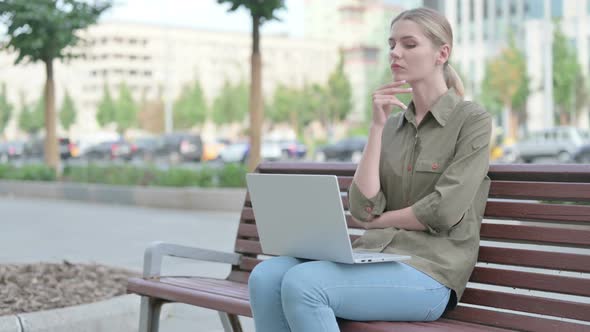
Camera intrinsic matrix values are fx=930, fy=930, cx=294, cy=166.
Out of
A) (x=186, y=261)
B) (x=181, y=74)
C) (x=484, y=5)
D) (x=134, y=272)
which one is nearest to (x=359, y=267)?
(x=134, y=272)

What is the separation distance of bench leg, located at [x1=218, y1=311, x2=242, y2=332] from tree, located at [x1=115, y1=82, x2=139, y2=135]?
8956cm

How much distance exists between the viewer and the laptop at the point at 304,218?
9.48 feet

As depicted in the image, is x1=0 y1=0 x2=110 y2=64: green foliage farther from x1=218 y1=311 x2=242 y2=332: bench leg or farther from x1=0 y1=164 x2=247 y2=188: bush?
x1=218 y1=311 x2=242 y2=332: bench leg

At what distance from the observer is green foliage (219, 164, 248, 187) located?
50.5 feet

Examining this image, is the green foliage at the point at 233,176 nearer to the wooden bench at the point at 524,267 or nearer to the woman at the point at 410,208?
the wooden bench at the point at 524,267

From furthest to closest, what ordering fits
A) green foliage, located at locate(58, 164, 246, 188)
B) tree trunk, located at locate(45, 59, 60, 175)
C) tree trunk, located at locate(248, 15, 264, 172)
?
1. tree trunk, located at locate(45, 59, 60, 175)
2. green foliage, located at locate(58, 164, 246, 188)
3. tree trunk, located at locate(248, 15, 264, 172)

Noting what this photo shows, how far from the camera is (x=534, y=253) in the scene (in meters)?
3.21

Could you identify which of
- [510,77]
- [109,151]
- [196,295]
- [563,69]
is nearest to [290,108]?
[109,151]

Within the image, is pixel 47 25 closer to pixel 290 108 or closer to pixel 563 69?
pixel 563 69

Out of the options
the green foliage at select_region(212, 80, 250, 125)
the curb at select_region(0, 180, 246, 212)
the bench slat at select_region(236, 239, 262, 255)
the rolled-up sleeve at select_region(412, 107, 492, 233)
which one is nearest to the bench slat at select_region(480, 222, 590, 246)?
the rolled-up sleeve at select_region(412, 107, 492, 233)

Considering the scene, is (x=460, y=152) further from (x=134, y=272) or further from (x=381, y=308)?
(x=134, y=272)

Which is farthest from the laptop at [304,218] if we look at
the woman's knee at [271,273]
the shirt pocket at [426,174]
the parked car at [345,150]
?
the parked car at [345,150]

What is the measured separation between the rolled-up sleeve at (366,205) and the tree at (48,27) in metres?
15.6

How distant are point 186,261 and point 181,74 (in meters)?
108
